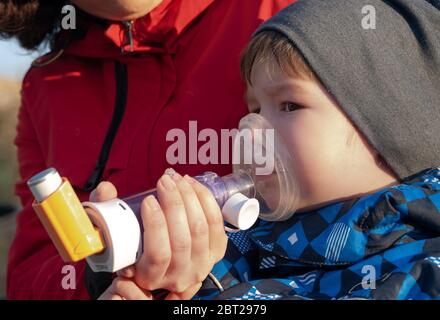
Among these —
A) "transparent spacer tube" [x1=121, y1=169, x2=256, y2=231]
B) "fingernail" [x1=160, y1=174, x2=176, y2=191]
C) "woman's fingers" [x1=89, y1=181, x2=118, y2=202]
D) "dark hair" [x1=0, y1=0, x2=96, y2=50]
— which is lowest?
"transparent spacer tube" [x1=121, y1=169, x2=256, y2=231]

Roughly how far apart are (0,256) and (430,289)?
4045mm

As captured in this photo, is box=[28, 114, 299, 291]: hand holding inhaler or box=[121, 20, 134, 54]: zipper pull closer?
box=[28, 114, 299, 291]: hand holding inhaler

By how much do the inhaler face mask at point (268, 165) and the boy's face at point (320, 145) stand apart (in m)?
0.02

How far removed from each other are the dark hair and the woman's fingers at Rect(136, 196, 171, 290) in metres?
1.15

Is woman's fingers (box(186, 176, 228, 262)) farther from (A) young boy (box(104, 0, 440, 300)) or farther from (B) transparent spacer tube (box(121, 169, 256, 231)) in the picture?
(A) young boy (box(104, 0, 440, 300))

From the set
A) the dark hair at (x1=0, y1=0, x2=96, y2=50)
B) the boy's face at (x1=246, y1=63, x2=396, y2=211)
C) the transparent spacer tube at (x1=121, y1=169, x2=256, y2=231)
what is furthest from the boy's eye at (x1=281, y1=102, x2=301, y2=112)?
the dark hair at (x1=0, y1=0, x2=96, y2=50)

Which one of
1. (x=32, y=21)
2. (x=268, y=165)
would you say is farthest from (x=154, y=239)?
(x=32, y=21)

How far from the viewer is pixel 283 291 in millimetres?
1516

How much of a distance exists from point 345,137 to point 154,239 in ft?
1.92

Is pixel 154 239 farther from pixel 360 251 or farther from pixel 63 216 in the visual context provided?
pixel 360 251

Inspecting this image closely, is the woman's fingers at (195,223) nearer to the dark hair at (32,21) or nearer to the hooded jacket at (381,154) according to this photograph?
the hooded jacket at (381,154)

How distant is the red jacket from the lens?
1917 millimetres

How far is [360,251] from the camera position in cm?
148
